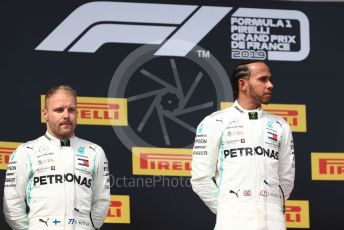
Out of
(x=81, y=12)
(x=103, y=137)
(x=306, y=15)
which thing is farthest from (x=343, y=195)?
(x=81, y=12)

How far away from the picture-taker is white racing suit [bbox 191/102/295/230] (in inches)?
182

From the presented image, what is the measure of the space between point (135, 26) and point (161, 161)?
0.91m

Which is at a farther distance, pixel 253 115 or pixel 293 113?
pixel 293 113

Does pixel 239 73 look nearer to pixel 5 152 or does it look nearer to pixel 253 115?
pixel 253 115

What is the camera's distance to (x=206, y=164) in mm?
4734

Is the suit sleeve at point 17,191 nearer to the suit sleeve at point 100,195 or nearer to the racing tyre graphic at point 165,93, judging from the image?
the suit sleeve at point 100,195

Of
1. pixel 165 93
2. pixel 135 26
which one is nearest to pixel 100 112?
pixel 165 93

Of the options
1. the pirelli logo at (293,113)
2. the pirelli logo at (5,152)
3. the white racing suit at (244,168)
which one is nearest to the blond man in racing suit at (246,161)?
the white racing suit at (244,168)

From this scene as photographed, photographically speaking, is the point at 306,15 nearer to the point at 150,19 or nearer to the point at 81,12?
the point at 150,19

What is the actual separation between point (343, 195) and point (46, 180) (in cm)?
219

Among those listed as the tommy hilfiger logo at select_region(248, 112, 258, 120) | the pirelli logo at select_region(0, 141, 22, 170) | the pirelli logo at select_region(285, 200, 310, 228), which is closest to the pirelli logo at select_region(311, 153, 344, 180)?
the pirelli logo at select_region(285, 200, 310, 228)

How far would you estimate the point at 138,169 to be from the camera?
225 inches

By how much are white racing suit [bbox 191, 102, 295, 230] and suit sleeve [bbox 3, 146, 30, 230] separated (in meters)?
0.91

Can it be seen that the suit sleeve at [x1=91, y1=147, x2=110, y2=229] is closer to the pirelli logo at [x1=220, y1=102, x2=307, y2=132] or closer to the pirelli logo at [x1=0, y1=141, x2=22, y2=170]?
the pirelli logo at [x1=0, y1=141, x2=22, y2=170]
